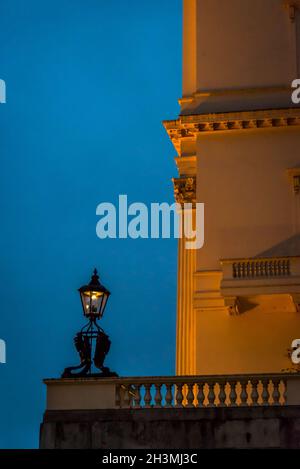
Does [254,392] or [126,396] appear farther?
[126,396]

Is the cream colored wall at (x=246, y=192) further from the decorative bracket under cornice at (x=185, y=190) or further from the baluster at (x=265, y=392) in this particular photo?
the baluster at (x=265, y=392)

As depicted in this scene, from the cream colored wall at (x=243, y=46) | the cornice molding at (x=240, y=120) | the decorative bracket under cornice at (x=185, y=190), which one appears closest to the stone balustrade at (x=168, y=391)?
the cornice molding at (x=240, y=120)

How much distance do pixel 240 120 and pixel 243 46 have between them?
9.37 feet

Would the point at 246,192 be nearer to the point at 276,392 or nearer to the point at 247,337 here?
the point at 247,337

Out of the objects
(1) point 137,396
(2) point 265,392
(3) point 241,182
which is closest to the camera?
(2) point 265,392

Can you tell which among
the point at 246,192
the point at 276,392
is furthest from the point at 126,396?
the point at 246,192

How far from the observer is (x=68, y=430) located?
973 inches

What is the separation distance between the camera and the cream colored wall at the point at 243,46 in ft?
132

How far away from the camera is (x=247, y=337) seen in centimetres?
3750

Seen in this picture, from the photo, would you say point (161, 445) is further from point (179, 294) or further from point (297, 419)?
point (179, 294)

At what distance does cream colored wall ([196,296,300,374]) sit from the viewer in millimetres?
37125

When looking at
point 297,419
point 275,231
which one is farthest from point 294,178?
point 297,419

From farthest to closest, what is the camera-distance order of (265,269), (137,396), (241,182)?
(241,182) → (265,269) → (137,396)
